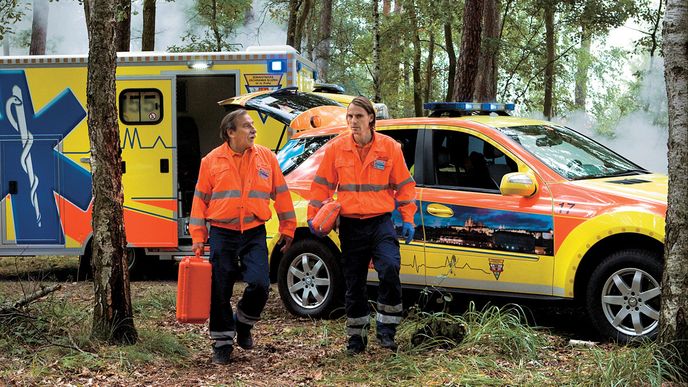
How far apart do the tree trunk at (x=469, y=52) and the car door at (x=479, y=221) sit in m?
7.87

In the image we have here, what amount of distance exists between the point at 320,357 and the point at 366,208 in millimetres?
1094

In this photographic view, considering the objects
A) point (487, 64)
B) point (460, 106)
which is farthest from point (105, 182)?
point (487, 64)

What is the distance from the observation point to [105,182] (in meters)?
6.24

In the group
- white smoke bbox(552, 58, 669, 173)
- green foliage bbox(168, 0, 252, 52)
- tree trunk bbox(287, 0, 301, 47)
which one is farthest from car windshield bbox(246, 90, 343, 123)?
white smoke bbox(552, 58, 669, 173)

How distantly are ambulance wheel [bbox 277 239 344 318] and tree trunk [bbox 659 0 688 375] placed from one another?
305 centimetres

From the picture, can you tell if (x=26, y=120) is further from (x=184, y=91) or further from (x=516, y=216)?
(x=516, y=216)

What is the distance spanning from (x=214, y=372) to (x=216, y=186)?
123cm

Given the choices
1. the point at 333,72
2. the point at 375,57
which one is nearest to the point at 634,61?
the point at 333,72

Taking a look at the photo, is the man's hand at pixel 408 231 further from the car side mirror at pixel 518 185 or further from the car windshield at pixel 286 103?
the car windshield at pixel 286 103

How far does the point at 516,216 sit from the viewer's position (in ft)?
22.1

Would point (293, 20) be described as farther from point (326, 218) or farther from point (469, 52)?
point (326, 218)

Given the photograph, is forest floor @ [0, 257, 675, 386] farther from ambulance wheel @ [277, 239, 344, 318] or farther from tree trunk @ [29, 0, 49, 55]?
tree trunk @ [29, 0, 49, 55]

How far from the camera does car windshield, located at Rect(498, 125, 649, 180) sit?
699cm

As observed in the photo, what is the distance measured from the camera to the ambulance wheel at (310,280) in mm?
7645
